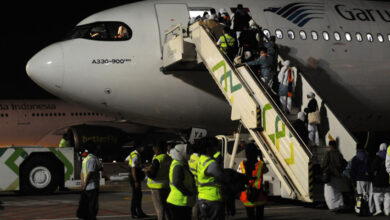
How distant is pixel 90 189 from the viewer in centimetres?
1037

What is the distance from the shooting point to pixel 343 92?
1628 cm

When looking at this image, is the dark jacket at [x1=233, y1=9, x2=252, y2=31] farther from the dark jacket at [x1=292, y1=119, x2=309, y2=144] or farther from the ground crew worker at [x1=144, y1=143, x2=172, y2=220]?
the ground crew worker at [x1=144, y1=143, x2=172, y2=220]

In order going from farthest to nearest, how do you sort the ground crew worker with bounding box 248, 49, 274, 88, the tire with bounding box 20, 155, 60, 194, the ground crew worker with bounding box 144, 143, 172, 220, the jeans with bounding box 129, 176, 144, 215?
1. the tire with bounding box 20, 155, 60, 194
2. the ground crew worker with bounding box 248, 49, 274, 88
3. the jeans with bounding box 129, 176, 144, 215
4. the ground crew worker with bounding box 144, 143, 172, 220

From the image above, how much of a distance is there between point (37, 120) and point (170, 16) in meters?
22.6

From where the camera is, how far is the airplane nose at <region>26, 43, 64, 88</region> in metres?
15.1

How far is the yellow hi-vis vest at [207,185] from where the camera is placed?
7.98 m

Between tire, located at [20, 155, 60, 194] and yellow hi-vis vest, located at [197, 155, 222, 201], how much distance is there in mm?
10499

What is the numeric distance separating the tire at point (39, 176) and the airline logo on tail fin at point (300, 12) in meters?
7.30

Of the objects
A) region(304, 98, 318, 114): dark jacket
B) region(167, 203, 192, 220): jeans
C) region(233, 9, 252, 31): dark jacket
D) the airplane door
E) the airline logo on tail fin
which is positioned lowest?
region(167, 203, 192, 220): jeans

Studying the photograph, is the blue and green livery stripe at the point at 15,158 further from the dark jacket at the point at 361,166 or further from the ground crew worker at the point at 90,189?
the dark jacket at the point at 361,166

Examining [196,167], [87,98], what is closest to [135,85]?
[87,98]

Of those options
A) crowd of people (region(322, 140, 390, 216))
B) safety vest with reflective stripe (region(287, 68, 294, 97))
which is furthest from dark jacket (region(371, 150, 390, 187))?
safety vest with reflective stripe (region(287, 68, 294, 97))

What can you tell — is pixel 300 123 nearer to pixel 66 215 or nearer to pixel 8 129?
pixel 66 215

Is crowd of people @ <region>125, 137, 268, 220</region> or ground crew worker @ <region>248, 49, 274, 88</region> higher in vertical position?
ground crew worker @ <region>248, 49, 274, 88</region>
